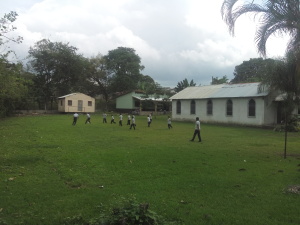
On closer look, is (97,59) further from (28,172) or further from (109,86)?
(28,172)

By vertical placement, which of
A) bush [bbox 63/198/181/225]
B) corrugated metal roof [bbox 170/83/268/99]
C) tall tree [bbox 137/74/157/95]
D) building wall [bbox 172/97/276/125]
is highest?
tall tree [bbox 137/74/157/95]

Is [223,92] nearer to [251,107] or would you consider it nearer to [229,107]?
[229,107]

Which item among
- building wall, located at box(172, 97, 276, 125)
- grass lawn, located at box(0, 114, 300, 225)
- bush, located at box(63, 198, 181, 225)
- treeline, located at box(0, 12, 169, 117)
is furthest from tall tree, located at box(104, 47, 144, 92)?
bush, located at box(63, 198, 181, 225)

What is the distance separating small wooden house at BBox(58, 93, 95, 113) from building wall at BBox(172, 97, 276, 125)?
17.1 m

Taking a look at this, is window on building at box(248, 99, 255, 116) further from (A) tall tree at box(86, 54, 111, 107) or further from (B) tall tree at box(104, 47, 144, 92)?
(A) tall tree at box(86, 54, 111, 107)

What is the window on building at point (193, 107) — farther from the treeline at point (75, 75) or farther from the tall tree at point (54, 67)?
the tall tree at point (54, 67)

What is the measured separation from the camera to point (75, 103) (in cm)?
4266

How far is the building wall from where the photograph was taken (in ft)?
83.8

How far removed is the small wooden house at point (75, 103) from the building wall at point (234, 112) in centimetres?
1713

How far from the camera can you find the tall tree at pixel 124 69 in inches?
1964

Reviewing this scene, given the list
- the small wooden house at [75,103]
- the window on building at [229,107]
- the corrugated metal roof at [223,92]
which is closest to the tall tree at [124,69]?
the small wooden house at [75,103]

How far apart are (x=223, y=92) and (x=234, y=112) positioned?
3.22 metres

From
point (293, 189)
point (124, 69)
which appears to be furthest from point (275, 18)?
point (124, 69)

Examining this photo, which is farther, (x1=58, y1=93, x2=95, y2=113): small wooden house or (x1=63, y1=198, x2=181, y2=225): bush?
(x1=58, y1=93, x2=95, y2=113): small wooden house
